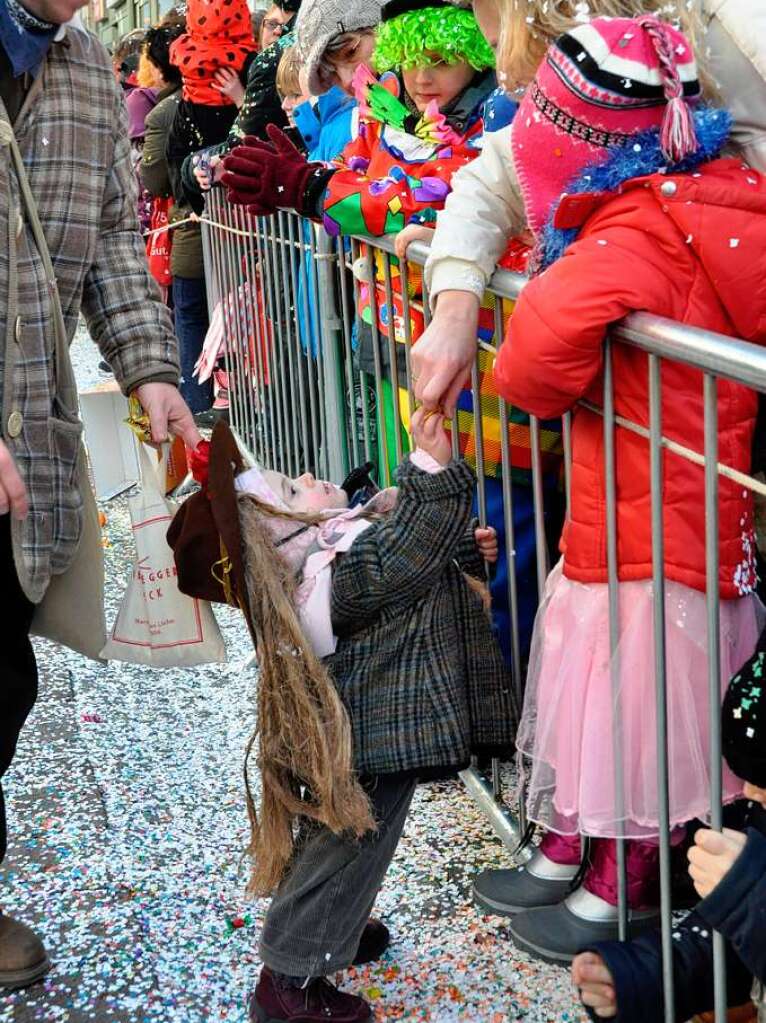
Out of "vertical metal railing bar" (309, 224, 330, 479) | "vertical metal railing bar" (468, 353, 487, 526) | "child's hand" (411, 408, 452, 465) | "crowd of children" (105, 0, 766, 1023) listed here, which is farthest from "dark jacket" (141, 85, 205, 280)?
"child's hand" (411, 408, 452, 465)

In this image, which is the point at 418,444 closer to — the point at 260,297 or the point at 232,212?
the point at 260,297

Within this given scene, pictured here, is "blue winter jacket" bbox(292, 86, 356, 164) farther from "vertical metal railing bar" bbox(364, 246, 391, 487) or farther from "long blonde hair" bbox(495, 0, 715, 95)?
"long blonde hair" bbox(495, 0, 715, 95)

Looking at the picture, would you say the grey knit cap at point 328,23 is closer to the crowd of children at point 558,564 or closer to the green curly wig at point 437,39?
the green curly wig at point 437,39

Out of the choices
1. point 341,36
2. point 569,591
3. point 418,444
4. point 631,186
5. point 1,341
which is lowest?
point 569,591

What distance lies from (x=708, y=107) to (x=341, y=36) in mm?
2289

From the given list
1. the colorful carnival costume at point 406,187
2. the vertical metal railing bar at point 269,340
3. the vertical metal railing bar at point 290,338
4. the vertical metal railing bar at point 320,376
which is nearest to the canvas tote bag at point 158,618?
the colorful carnival costume at point 406,187

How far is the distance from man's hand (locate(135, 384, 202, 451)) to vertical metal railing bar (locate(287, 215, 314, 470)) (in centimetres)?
152

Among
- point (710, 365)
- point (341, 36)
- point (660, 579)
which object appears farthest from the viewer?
point (341, 36)

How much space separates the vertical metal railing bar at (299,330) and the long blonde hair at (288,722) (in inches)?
82.2

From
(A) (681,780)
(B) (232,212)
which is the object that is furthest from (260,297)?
(A) (681,780)

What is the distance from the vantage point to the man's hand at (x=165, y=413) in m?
2.63

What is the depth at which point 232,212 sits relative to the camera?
18.1 ft

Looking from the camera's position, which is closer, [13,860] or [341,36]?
[13,860]

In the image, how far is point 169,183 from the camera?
7.24 metres
